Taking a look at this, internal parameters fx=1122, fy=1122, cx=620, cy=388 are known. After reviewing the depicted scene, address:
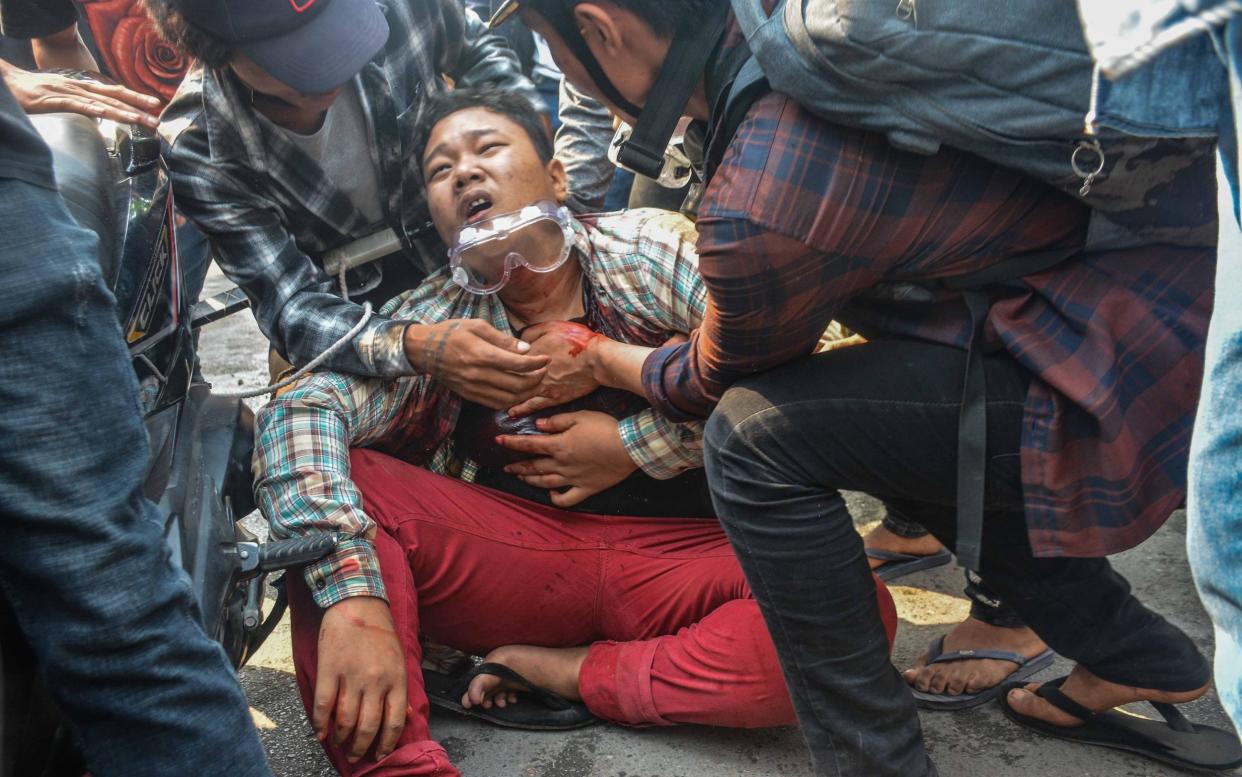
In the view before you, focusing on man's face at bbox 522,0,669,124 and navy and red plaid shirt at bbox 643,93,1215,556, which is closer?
navy and red plaid shirt at bbox 643,93,1215,556

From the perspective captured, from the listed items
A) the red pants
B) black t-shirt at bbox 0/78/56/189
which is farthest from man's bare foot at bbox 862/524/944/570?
black t-shirt at bbox 0/78/56/189

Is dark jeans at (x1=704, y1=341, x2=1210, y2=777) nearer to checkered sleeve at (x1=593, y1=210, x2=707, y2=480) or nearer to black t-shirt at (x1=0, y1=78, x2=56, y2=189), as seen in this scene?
checkered sleeve at (x1=593, y1=210, x2=707, y2=480)

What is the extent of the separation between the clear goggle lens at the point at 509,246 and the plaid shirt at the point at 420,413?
2.3 inches

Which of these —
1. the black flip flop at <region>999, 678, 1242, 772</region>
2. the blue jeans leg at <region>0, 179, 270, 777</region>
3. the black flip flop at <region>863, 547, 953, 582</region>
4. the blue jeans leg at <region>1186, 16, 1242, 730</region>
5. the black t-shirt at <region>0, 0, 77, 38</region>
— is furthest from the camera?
the black t-shirt at <region>0, 0, 77, 38</region>

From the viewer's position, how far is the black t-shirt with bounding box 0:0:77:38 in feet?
8.95

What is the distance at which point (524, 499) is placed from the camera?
231 cm

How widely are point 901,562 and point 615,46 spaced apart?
146 centimetres

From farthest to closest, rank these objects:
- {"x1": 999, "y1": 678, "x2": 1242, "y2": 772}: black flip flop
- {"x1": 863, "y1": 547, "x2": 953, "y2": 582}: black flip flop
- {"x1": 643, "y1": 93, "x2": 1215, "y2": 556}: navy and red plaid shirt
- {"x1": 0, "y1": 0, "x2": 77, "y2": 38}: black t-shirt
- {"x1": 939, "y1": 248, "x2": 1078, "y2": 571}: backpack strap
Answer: {"x1": 0, "y1": 0, "x2": 77, "y2": 38}: black t-shirt
{"x1": 863, "y1": 547, "x2": 953, "y2": 582}: black flip flop
{"x1": 999, "y1": 678, "x2": 1242, "y2": 772}: black flip flop
{"x1": 939, "y1": 248, "x2": 1078, "y2": 571}: backpack strap
{"x1": 643, "y1": 93, "x2": 1215, "y2": 556}: navy and red plaid shirt

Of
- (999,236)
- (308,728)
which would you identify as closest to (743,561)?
(999,236)

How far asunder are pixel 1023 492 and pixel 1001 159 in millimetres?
511

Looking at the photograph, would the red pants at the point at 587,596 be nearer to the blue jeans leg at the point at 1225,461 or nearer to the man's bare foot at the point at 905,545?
the man's bare foot at the point at 905,545

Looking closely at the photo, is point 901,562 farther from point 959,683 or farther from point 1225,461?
point 1225,461

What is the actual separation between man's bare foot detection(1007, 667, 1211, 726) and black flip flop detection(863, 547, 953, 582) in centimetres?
57

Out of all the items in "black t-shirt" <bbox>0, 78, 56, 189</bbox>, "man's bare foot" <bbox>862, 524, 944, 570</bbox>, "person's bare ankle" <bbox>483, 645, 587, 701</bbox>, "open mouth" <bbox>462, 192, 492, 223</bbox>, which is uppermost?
"black t-shirt" <bbox>0, 78, 56, 189</bbox>
